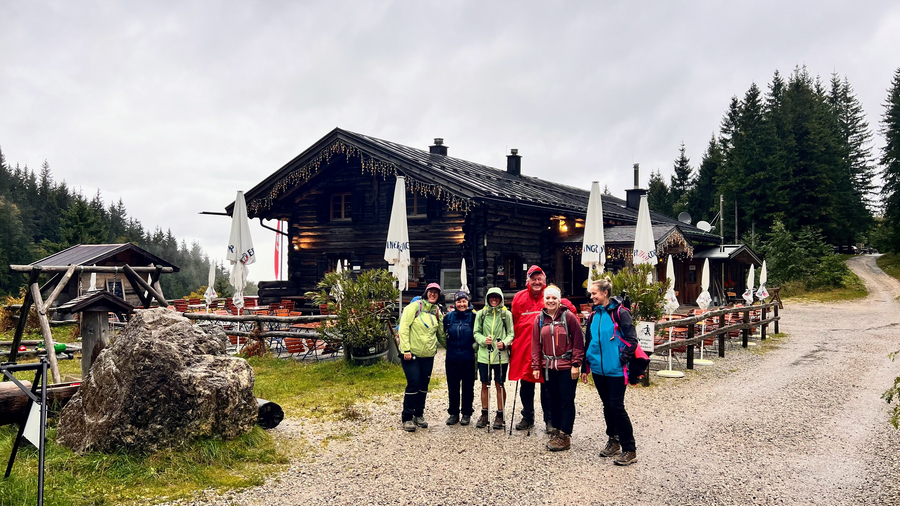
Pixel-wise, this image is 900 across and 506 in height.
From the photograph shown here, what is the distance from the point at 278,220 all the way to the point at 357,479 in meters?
15.7

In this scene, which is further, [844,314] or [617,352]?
[844,314]

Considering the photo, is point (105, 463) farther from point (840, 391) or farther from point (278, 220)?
point (278, 220)

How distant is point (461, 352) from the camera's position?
240 inches

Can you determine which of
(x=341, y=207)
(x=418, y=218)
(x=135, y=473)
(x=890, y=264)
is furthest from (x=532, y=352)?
(x=890, y=264)

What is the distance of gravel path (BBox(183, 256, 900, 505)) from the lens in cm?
446

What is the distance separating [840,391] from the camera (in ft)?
27.6

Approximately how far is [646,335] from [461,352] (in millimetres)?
3725

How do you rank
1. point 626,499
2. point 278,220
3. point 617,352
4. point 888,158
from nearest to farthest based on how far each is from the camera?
point 626,499 → point 617,352 → point 278,220 → point 888,158

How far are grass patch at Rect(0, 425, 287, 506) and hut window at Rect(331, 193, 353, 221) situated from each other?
13.1 meters

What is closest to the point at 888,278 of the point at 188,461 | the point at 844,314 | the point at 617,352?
the point at 844,314

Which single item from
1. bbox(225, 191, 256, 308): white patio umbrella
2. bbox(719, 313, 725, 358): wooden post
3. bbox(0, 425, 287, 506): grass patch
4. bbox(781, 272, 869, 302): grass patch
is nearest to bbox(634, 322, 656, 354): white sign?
bbox(719, 313, 725, 358): wooden post

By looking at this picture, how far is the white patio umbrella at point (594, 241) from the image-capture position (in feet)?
34.7

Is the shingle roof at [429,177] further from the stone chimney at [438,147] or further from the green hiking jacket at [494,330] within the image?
the green hiking jacket at [494,330]

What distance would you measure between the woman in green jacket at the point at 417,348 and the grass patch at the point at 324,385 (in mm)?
862
